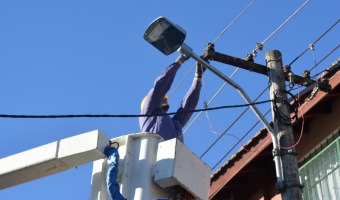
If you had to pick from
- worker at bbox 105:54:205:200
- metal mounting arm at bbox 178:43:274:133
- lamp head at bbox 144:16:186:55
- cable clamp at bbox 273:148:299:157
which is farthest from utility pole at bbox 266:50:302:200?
lamp head at bbox 144:16:186:55

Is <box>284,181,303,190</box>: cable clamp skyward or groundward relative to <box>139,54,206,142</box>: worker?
groundward

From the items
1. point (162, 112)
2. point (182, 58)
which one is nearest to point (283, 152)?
point (162, 112)

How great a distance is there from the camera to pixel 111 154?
5238 millimetres

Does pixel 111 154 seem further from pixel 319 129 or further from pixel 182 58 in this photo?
pixel 319 129

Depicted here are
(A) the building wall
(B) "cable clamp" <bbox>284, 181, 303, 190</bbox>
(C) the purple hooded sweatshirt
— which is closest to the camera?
(B) "cable clamp" <bbox>284, 181, 303, 190</bbox>

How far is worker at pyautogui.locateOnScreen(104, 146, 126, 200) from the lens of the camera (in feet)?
16.5

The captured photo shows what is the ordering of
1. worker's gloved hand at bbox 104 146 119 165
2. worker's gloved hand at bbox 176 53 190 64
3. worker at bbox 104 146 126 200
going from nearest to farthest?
worker at bbox 104 146 126 200
worker's gloved hand at bbox 104 146 119 165
worker's gloved hand at bbox 176 53 190 64

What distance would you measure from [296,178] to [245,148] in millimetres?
4633

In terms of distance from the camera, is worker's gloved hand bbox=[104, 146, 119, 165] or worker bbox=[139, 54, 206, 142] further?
worker bbox=[139, 54, 206, 142]

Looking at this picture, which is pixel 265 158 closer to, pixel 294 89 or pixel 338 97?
pixel 338 97

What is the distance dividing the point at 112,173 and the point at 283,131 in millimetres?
2891

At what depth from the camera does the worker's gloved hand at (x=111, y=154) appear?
5.20 meters

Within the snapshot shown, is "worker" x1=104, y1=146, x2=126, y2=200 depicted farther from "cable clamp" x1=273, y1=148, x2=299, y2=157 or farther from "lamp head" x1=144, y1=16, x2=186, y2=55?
"cable clamp" x1=273, y1=148, x2=299, y2=157

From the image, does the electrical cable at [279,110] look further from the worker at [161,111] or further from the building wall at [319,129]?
the building wall at [319,129]
